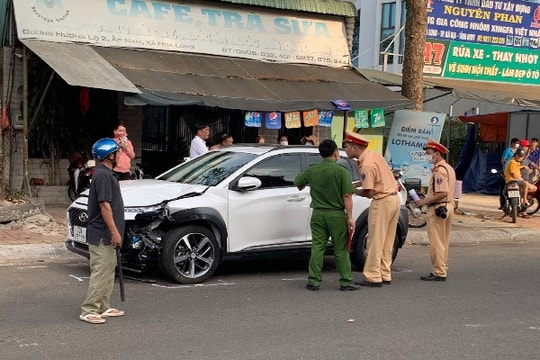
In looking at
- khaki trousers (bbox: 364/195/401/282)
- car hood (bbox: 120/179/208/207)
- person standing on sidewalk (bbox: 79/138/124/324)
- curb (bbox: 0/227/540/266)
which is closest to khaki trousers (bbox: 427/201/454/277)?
khaki trousers (bbox: 364/195/401/282)

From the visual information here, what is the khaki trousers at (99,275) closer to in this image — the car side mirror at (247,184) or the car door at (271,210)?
the car door at (271,210)

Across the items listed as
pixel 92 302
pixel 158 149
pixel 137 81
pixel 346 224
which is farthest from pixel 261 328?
pixel 158 149

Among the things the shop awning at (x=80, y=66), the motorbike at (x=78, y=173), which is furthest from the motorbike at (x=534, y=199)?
the motorbike at (x=78, y=173)

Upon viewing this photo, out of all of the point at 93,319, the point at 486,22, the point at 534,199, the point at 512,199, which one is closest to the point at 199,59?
the point at 512,199

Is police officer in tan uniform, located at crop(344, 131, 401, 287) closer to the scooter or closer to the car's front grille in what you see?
the car's front grille

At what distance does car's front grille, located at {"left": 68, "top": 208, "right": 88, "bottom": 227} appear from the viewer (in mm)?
9133

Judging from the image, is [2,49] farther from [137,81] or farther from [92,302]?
[92,302]

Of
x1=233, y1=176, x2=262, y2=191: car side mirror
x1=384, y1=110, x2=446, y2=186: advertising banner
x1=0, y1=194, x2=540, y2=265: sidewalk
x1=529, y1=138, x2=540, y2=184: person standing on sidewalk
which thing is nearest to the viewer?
x1=233, y1=176, x2=262, y2=191: car side mirror

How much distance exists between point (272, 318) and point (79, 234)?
2.69m

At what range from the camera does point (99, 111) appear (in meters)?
16.1

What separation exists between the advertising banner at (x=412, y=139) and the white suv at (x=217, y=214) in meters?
5.52

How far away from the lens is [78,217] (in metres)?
9.23

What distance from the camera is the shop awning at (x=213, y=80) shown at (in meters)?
13.2

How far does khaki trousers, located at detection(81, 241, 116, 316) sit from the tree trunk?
9918 mm
